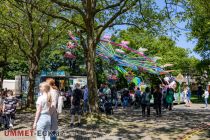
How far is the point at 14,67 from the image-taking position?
60.8 metres

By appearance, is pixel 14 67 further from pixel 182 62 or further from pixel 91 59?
pixel 91 59

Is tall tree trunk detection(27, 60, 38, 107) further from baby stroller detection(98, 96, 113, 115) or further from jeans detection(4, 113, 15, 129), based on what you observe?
jeans detection(4, 113, 15, 129)

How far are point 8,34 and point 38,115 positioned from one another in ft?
60.0

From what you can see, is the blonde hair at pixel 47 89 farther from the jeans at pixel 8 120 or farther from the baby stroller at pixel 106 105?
the baby stroller at pixel 106 105

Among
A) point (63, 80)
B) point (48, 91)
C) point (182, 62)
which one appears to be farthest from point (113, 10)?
point (182, 62)

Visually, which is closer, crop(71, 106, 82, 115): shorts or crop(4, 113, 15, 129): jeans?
crop(4, 113, 15, 129): jeans

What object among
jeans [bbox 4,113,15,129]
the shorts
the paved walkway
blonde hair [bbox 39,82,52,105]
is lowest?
the paved walkway

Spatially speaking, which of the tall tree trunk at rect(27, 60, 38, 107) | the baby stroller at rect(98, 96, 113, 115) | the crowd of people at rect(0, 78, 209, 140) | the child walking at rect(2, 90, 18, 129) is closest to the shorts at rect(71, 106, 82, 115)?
the crowd of people at rect(0, 78, 209, 140)

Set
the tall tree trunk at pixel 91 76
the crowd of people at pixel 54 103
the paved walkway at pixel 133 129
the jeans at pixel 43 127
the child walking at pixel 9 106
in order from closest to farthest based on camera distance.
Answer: the jeans at pixel 43 127 → the crowd of people at pixel 54 103 → the paved walkway at pixel 133 129 → the child walking at pixel 9 106 → the tall tree trunk at pixel 91 76

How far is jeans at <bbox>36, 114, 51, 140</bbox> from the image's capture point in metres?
8.88

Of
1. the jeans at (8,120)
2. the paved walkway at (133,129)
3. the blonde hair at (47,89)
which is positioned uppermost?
the blonde hair at (47,89)

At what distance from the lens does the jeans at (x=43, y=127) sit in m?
8.88

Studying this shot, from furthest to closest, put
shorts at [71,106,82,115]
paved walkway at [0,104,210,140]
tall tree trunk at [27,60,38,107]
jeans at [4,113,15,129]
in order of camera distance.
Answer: tall tree trunk at [27,60,38,107] < shorts at [71,106,82,115] < jeans at [4,113,15,129] < paved walkway at [0,104,210,140]

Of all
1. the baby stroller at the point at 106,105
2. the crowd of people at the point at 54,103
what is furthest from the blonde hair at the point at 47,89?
the baby stroller at the point at 106,105
